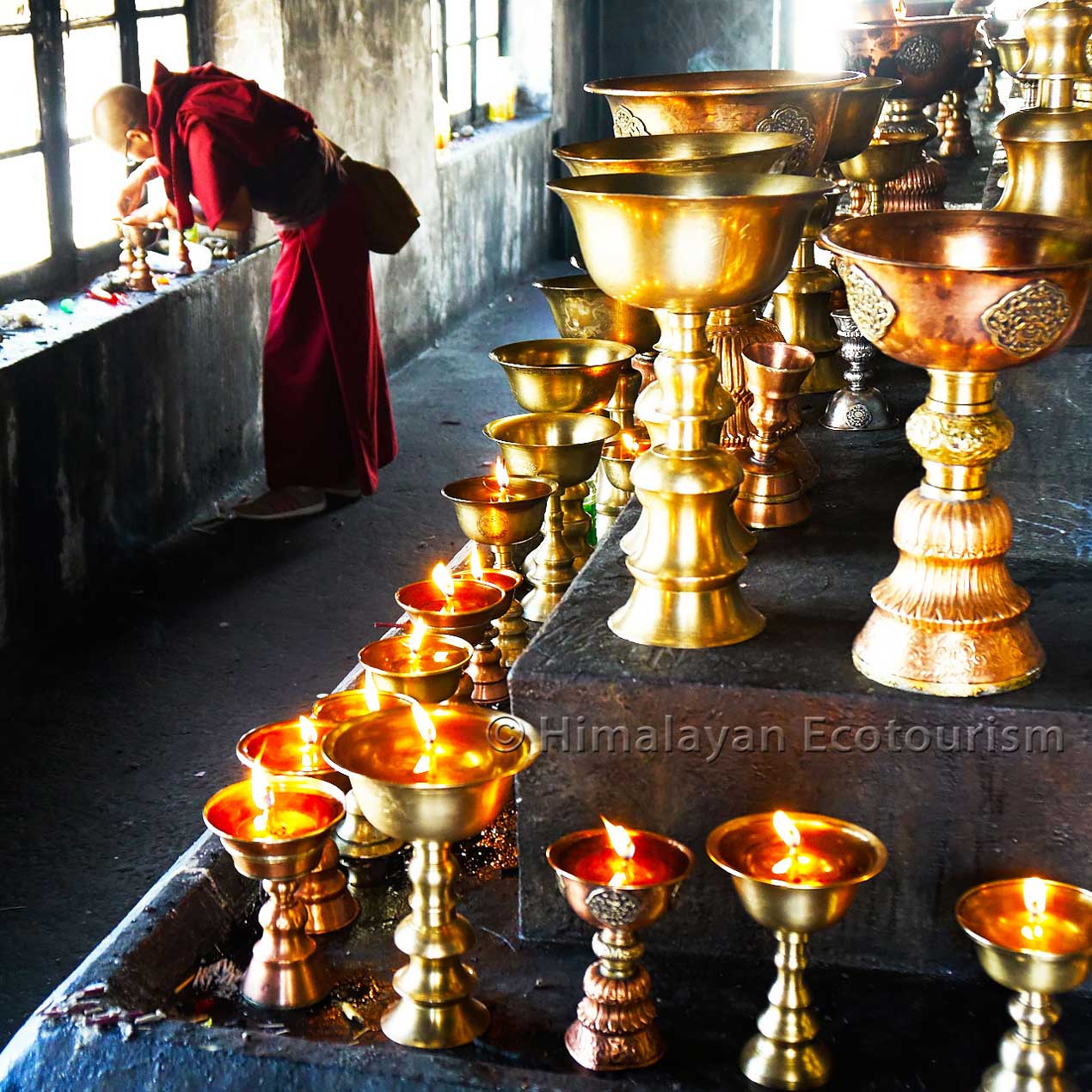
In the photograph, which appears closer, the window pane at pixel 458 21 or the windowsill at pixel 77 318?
the windowsill at pixel 77 318

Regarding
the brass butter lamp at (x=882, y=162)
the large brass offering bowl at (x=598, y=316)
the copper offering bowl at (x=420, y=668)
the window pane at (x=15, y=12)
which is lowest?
the copper offering bowl at (x=420, y=668)

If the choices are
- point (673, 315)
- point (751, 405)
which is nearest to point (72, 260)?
point (751, 405)

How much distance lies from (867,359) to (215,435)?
2.80m

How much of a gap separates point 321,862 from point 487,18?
24.5 feet

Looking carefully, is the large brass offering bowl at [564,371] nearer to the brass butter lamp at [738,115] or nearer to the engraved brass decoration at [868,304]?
the brass butter lamp at [738,115]

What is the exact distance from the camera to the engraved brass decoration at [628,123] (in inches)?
85.4

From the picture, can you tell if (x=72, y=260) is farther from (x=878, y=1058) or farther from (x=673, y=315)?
(x=878, y=1058)

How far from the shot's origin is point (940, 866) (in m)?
1.64

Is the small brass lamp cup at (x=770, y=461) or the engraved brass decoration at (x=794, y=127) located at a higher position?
the engraved brass decoration at (x=794, y=127)

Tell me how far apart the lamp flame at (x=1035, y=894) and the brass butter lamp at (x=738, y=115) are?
80cm

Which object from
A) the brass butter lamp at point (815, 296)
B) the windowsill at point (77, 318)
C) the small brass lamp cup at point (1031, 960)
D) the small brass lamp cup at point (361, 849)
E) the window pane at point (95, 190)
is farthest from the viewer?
the window pane at point (95, 190)

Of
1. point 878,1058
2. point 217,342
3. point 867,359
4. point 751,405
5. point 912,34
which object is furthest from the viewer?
point 217,342

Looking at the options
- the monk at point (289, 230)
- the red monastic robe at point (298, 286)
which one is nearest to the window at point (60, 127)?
the monk at point (289, 230)

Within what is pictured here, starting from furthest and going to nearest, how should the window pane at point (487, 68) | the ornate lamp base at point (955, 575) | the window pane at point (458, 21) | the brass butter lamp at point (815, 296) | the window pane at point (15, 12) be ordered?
the window pane at point (487, 68), the window pane at point (458, 21), the window pane at point (15, 12), the brass butter lamp at point (815, 296), the ornate lamp base at point (955, 575)
